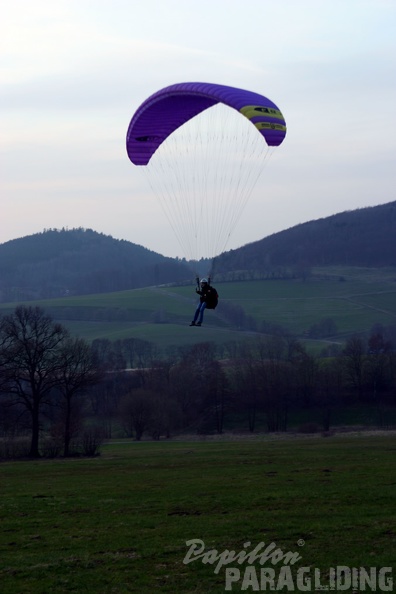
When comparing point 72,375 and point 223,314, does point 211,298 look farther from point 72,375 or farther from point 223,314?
point 223,314

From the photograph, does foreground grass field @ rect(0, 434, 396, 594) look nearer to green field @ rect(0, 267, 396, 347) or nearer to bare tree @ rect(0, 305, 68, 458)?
bare tree @ rect(0, 305, 68, 458)

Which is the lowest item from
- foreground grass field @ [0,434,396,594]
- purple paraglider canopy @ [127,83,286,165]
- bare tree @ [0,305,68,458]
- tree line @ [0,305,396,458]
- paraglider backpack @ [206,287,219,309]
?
tree line @ [0,305,396,458]

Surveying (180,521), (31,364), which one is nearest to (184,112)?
(180,521)

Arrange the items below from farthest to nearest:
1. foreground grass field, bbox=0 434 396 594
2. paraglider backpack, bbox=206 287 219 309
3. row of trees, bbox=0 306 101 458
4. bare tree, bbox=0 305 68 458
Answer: row of trees, bbox=0 306 101 458, bare tree, bbox=0 305 68 458, paraglider backpack, bbox=206 287 219 309, foreground grass field, bbox=0 434 396 594

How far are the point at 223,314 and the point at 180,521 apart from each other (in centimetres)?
15506

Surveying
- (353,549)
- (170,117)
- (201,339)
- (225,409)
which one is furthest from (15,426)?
(201,339)

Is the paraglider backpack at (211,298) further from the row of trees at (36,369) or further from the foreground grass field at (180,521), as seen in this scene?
the row of trees at (36,369)

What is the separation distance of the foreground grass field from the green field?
379 feet

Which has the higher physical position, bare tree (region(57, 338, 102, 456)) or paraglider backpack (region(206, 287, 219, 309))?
paraglider backpack (region(206, 287, 219, 309))

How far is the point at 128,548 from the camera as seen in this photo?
54.9 feet

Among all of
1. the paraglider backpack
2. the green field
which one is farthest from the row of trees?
the green field

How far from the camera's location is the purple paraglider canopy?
28.2 m

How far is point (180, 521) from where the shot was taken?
755 inches

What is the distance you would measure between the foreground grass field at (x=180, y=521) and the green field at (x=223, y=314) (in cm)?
11567
